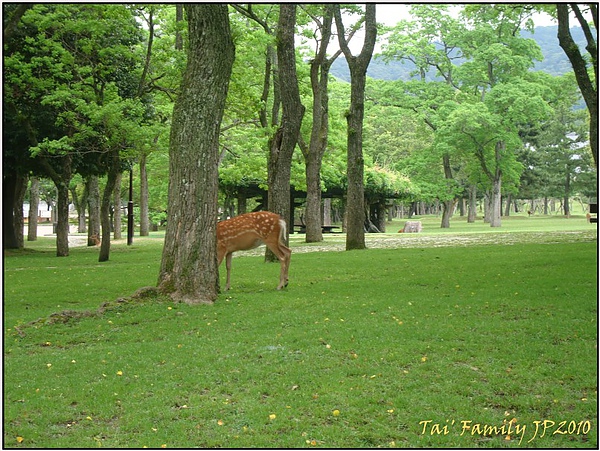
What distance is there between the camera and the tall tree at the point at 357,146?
67.4 feet

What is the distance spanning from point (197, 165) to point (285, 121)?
7267 millimetres

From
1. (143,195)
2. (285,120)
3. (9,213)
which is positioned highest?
(285,120)

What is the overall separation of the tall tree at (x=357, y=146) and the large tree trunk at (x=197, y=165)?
10245mm

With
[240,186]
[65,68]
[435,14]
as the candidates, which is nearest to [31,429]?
[65,68]

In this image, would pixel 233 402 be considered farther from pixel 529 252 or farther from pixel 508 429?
pixel 529 252

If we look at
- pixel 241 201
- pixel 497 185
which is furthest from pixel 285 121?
pixel 497 185

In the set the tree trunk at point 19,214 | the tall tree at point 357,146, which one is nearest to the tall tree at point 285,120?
the tall tree at point 357,146

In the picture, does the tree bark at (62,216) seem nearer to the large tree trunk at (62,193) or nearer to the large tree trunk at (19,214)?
the large tree trunk at (62,193)

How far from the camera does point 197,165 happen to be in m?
10.3

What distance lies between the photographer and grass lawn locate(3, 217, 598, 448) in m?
5.06

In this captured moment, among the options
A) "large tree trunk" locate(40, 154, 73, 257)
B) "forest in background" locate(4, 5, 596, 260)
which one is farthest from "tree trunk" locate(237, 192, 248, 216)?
"large tree trunk" locate(40, 154, 73, 257)

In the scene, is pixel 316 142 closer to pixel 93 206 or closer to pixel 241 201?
pixel 93 206

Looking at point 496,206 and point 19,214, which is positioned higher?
point 496,206

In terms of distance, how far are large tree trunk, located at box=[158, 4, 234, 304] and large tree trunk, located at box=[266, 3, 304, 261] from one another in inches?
248
